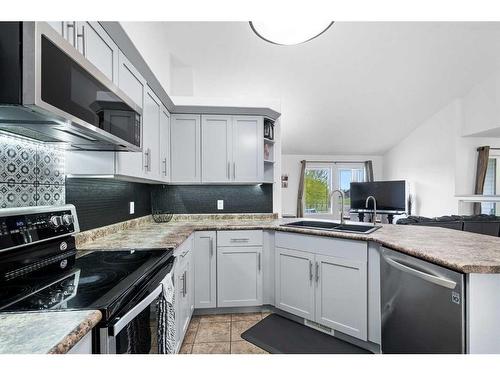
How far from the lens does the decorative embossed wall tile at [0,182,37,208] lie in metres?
1.14

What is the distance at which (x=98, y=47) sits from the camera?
1344mm

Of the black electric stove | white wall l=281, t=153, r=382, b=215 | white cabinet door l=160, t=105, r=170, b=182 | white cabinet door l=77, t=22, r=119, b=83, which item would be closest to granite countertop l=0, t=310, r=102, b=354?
the black electric stove

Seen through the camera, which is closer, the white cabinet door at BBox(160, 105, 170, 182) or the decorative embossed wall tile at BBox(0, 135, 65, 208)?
the decorative embossed wall tile at BBox(0, 135, 65, 208)

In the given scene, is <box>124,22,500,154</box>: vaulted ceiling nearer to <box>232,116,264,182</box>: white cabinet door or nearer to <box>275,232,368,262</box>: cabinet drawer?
<box>232,116,264,182</box>: white cabinet door

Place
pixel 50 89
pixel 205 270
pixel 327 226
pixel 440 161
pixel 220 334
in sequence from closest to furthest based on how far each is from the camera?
pixel 50 89, pixel 220 334, pixel 205 270, pixel 327 226, pixel 440 161

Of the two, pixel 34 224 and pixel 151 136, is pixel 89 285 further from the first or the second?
pixel 151 136

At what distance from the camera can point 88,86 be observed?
95 centimetres

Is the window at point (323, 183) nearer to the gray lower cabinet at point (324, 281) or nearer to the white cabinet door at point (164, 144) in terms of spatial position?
the gray lower cabinet at point (324, 281)

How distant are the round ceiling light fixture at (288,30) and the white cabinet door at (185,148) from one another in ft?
4.37

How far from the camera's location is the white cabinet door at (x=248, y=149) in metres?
2.99

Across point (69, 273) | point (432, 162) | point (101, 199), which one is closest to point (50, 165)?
point (101, 199)

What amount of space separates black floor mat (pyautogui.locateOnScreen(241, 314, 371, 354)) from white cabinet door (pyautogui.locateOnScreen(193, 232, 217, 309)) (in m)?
0.51

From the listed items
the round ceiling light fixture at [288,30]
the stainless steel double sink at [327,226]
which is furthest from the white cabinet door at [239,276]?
the round ceiling light fixture at [288,30]

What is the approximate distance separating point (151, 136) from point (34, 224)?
1.19 m
